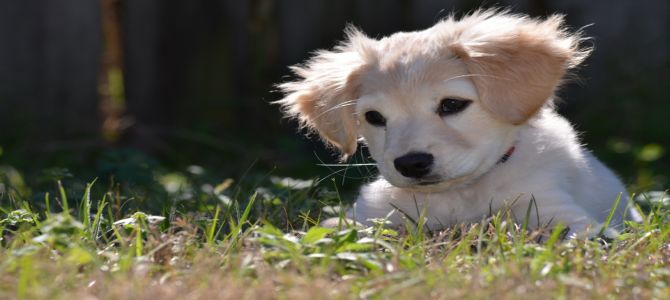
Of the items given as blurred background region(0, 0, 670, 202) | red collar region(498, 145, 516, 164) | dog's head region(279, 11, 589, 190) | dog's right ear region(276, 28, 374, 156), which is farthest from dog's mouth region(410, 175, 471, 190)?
blurred background region(0, 0, 670, 202)

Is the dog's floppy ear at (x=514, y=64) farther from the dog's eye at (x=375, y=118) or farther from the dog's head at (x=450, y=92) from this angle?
the dog's eye at (x=375, y=118)

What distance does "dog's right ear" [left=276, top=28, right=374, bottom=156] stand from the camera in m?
3.93

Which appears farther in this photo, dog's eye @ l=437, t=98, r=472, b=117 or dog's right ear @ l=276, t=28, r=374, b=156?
dog's right ear @ l=276, t=28, r=374, b=156

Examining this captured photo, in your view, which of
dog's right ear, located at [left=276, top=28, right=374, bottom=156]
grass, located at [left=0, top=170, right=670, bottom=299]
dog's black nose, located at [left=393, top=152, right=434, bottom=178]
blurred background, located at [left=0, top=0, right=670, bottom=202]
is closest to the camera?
grass, located at [left=0, top=170, right=670, bottom=299]

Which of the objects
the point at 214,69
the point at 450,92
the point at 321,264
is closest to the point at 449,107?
the point at 450,92

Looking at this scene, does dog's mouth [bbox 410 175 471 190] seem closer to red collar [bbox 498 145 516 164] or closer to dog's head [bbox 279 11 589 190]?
dog's head [bbox 279 11 589 190]

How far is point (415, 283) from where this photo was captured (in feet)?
8.34

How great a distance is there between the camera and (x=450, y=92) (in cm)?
358

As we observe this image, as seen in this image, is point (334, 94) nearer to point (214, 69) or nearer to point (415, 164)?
point (415, 164)

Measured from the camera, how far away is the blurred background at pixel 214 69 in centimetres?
706

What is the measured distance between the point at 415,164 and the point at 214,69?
4592 mm

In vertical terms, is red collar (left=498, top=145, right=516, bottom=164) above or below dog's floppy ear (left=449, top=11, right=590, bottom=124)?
below

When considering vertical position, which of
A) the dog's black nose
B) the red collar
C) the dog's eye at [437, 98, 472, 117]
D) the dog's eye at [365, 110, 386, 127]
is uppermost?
the dog's eye at [437, 98, 472, 117]

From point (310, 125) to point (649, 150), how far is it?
10.1 feet
